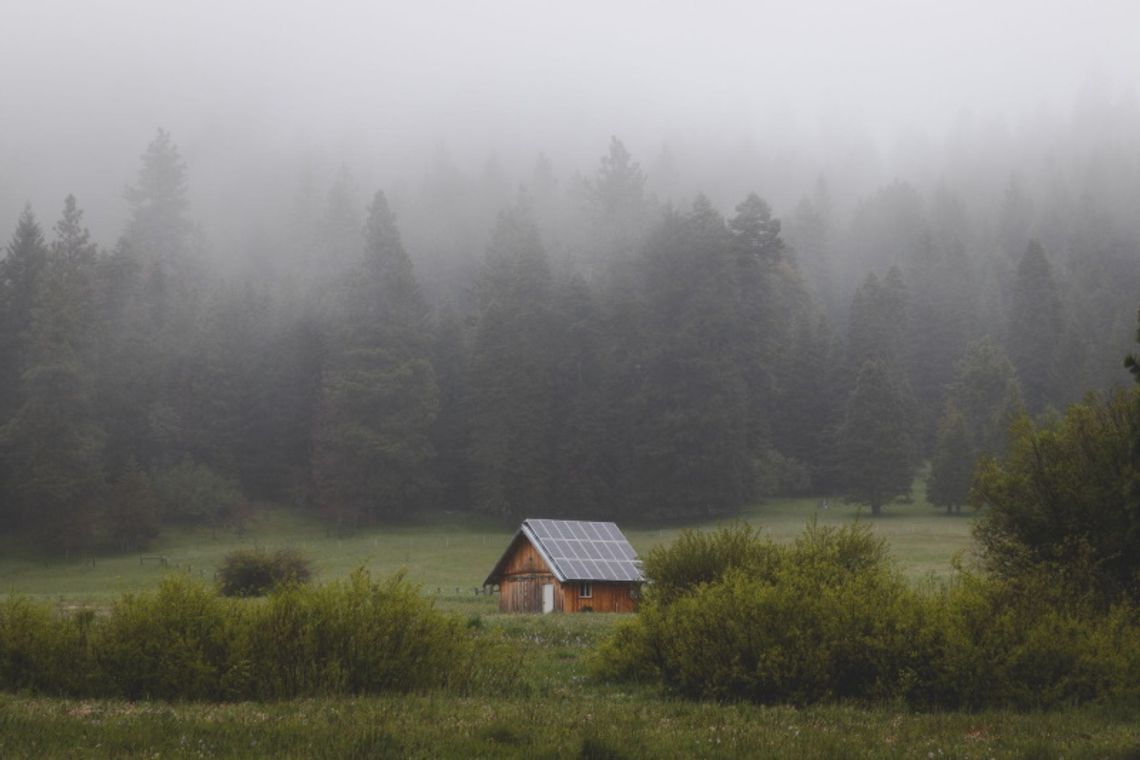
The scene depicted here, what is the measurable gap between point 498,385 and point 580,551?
127 feet

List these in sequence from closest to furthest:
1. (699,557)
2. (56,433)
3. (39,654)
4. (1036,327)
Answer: (39,654) < (699,557) < (56,433) < (1036,327)

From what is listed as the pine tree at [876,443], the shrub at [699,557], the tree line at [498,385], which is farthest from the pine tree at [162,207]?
the shrub at [699,557]

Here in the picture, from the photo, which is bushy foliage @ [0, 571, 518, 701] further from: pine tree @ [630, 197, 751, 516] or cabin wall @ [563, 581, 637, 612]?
pine tree @ [630, 197, 751, 516]

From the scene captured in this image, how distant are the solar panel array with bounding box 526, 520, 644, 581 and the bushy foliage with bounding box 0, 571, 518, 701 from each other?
1236 inches

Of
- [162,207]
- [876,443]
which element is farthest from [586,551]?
[162,207]

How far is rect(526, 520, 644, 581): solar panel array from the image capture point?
1911 inches

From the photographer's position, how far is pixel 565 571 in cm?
4791

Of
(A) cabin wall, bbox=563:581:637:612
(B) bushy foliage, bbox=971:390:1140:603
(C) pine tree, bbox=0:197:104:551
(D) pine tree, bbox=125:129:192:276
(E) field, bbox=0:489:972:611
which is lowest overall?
(A) cabin wall, bbox=563:581:637:612

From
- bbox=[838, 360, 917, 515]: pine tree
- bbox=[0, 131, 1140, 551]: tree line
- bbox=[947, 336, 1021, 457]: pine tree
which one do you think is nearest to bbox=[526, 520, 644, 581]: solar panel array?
bbox=[0, 131, 1140, 551]: tree line

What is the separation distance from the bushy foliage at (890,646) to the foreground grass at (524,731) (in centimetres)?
108

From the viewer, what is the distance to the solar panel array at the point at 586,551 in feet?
159

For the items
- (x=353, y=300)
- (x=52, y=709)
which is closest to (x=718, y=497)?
(x=353, y=300)

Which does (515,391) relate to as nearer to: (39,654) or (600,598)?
(600,598)

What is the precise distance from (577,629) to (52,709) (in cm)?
1705
